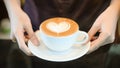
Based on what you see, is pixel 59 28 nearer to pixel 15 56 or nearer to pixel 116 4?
pixel 15 56

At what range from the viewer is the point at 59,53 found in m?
0.61

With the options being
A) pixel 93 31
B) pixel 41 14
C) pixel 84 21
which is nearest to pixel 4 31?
pixel 41 14

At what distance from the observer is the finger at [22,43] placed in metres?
0.63

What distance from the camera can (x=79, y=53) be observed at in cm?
61

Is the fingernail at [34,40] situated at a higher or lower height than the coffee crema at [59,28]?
lower

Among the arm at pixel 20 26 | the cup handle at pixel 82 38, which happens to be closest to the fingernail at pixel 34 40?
the arm at pixel 20 26

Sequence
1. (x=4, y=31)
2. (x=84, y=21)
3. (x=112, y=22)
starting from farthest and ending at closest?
(x=4, y=31), (x=84, y=21), (x=112, y=22)

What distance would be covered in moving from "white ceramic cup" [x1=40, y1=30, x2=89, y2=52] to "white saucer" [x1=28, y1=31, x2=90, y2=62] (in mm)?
11

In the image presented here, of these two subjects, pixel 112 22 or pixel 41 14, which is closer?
Result: pixel 112 22

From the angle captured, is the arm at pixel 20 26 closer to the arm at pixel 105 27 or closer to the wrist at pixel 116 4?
the arm at pixel 105 27

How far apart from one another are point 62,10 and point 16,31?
21 centimetres

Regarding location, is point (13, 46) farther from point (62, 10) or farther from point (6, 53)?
point (62, 10)

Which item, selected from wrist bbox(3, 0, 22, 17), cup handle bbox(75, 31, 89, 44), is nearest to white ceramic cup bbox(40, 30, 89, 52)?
cup handle bbox(75, 31, 89, 44)

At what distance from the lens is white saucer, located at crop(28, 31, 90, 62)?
596 mm
